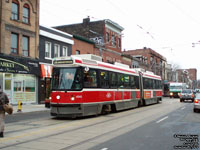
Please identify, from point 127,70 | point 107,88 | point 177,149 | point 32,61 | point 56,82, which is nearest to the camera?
point 177,149

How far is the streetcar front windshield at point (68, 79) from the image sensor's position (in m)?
13.2

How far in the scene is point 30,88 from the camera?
82.5 feet

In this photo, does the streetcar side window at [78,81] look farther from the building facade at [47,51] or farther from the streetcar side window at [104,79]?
the building facade at [47,51]

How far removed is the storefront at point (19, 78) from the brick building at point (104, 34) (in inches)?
624

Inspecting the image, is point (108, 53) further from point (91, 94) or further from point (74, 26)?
point (91, 94)

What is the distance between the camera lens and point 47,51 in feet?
90.8

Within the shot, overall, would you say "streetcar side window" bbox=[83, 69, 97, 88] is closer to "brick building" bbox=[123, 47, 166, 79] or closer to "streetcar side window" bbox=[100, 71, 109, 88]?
"streetcar side window" bbox=[100, 71, 109, 88]

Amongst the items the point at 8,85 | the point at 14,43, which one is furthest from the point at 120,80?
the point at 14,43

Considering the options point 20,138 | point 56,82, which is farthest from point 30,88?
point 20,138

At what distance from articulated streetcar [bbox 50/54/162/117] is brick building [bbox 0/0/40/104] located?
9.77m

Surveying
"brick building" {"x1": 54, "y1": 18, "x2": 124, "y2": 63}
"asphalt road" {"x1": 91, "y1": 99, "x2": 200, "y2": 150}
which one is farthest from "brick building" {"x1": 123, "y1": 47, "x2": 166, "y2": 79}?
"asphalt road" {"x1": 91, "y1": 99, "x2": 200, "y2": 150}

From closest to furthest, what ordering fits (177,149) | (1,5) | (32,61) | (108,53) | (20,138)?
(177,149) < (20,138) < (1,5) < (32,61) < (108,53)

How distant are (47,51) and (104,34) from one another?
1514 cm

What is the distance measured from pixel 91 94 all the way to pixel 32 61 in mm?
12709
